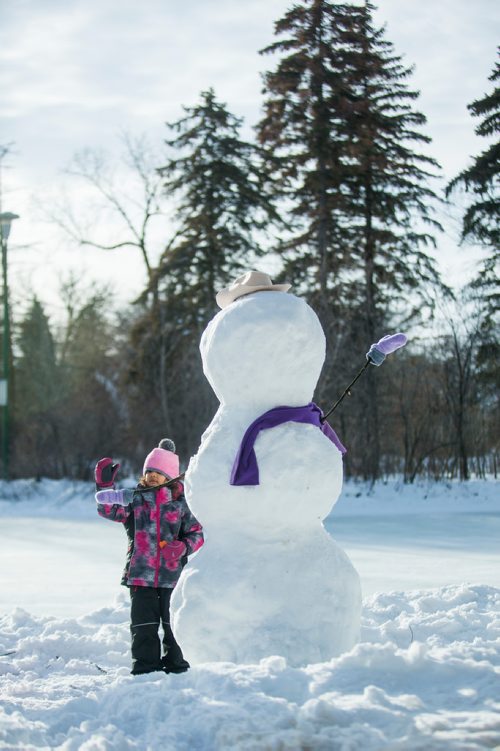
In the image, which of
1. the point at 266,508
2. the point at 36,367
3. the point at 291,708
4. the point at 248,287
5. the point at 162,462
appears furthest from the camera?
the point at 36,367

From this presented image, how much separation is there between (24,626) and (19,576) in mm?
2998

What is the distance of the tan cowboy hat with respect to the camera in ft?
16.9

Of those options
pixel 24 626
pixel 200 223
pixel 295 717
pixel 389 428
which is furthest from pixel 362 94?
pixel 295 717

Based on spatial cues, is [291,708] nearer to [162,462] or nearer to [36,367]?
[162,462]

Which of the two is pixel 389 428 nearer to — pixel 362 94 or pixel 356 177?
pixel 356 177

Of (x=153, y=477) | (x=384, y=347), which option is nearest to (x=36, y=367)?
(x=153, y=477)

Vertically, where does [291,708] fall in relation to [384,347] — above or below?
below

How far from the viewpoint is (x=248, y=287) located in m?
5.15

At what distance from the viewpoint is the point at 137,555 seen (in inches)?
218

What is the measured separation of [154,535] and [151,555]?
0.43 ft

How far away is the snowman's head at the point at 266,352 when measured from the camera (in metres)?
4.82

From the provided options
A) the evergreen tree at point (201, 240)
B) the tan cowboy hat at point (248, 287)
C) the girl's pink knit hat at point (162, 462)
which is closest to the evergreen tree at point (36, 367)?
the evergreen tree at point (201, 240)

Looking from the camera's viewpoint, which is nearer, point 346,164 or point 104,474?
point 104,474

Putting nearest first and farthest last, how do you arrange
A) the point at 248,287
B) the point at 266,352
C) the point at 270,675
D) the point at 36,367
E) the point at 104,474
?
1. the point at 270,675
2. the point at 266,352
3. the point at 248,287
4. the point at 104,474
5. the point at 36,367
